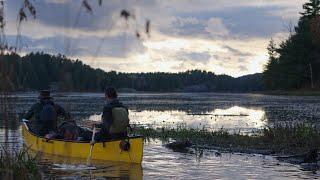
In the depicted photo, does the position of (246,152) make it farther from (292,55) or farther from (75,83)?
(292,55)

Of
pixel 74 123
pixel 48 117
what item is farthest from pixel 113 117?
pixel 48 117

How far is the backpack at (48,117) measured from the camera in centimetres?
1698

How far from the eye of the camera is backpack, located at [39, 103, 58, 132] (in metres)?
17.0

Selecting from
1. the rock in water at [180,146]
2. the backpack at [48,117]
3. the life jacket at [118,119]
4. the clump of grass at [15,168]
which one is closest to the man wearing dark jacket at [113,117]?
the life jacket at [118,119]

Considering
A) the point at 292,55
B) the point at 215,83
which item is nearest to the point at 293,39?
the point at 292,55

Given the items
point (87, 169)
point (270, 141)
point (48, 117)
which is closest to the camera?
point (87, 169)

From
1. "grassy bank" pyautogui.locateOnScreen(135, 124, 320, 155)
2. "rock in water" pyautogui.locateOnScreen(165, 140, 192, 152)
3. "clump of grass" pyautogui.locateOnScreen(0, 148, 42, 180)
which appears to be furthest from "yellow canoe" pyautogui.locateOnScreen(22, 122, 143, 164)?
"clump of grass" pyautogui.locateOnScreen(0, 148, 42, 180)

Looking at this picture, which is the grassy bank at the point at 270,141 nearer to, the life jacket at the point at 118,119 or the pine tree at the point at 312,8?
the life jacket at the point at 118,119

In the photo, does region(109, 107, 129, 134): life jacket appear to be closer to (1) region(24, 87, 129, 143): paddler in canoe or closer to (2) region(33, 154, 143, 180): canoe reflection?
(1) region(24, 87, 129, 143): paddler in canoe

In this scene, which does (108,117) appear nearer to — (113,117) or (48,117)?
(113,117)

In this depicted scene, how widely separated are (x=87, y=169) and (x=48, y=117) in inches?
166

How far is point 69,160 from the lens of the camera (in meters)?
14.7

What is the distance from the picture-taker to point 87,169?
13.4m

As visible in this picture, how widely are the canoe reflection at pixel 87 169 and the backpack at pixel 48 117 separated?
2.26 m
